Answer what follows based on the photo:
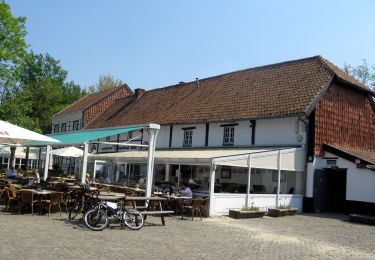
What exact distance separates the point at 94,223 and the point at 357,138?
55.8ft

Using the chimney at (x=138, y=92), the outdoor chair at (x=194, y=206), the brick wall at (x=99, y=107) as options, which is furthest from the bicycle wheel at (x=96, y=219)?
the brick wall at (x=99, y=107)

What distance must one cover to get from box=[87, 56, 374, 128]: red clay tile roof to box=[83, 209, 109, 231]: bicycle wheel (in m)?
11.8

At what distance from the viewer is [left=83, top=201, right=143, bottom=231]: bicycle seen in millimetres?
11289

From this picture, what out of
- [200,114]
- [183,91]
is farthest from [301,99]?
[183,91]

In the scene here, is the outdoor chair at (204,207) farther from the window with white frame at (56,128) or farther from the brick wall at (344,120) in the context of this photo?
the window with white frame at (56,128)

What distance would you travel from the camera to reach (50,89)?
50.8 m

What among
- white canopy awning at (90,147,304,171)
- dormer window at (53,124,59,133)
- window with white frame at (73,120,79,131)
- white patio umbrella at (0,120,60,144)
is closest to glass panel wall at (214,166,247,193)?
white canopy awning at (90,147,304,171)

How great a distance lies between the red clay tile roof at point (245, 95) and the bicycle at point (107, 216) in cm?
1086

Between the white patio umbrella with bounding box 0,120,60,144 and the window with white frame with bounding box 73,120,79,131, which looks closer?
the white patio umbrella with bounding box 0,120,60,144

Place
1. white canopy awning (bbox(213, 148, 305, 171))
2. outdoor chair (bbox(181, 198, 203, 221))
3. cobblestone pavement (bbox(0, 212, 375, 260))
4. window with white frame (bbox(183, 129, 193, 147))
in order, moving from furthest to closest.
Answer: window with white frame (bbox(183, 129, 193, 147)) → white canopy awning (bbox(213, 148, 305, 171)) → outdoor chair (bbox(181, 198, 203, 221)) → cobblestone pavement (bbox(0, 212, 375, 260))

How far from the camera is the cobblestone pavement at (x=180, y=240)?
28.4 feet

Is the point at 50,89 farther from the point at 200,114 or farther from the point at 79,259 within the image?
the point at 79,259

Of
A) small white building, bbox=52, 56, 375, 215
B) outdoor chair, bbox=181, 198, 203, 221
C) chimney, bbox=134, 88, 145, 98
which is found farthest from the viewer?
chimney, bbox=134, 88, 145, 98

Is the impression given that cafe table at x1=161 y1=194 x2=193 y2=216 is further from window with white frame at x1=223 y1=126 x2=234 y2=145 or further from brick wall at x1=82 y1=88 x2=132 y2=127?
brick wall at x1=82 y1=88 x2=132 y2=127
